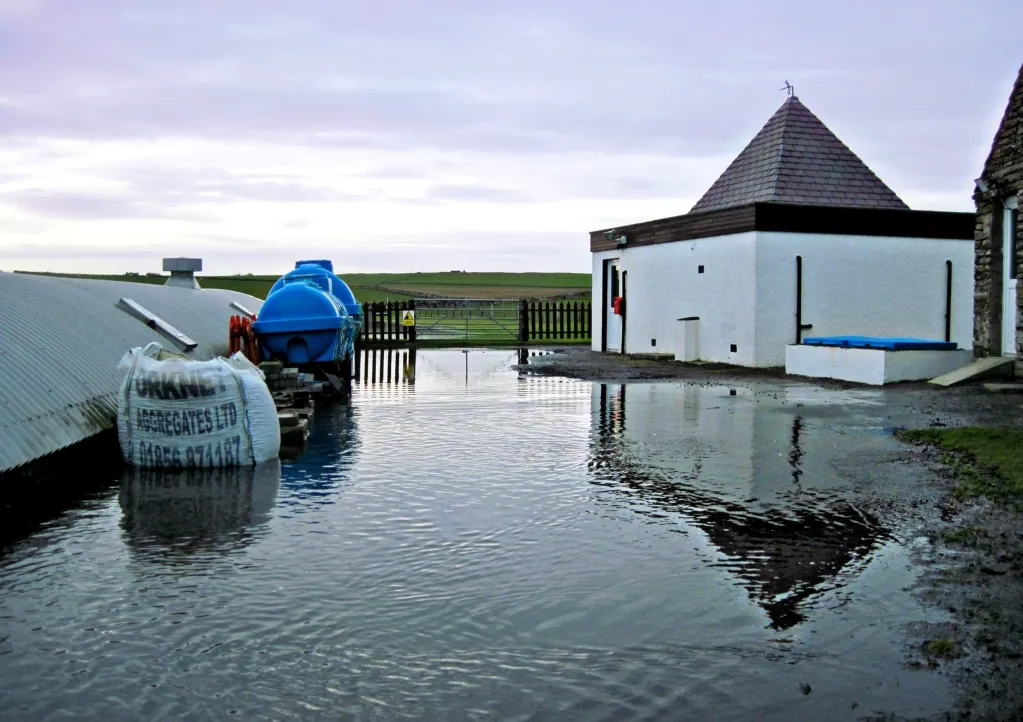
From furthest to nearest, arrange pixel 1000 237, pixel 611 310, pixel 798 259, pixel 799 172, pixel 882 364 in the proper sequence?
pixel 611 310 → pixel 799 172 → pixel 798 259 → pixel 1000 237 → pixel 882 364

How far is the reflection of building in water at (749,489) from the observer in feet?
20.7

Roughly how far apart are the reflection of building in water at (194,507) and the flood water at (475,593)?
4 cm

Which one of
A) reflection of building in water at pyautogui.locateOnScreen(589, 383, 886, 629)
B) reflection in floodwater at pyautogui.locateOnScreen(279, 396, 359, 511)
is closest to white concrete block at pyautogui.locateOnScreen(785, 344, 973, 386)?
reflection of building in water at pyautogui.locateOnScreen(589, 383, 886, 629)

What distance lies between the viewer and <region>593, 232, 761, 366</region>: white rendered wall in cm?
2398

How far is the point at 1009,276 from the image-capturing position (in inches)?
746

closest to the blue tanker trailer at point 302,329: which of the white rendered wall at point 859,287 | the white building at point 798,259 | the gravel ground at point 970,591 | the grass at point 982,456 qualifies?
the white building at point 798,259

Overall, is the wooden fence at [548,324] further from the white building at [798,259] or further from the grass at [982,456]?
the grass at [982,456]

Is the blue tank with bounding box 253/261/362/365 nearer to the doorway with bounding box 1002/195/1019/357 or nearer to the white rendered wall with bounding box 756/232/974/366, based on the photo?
the white rendered wall with bounding box 756/232/974/366

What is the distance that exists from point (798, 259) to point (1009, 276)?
554cm

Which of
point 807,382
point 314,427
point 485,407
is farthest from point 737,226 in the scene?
point 314,427

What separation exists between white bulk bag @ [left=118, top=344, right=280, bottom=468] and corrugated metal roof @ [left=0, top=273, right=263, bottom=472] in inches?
24.6

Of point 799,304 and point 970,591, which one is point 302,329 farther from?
point 970,591

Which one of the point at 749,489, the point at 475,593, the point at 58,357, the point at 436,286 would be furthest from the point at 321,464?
the point at 436,286

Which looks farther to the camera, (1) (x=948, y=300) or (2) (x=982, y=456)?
(1) (x=948, y=300)
